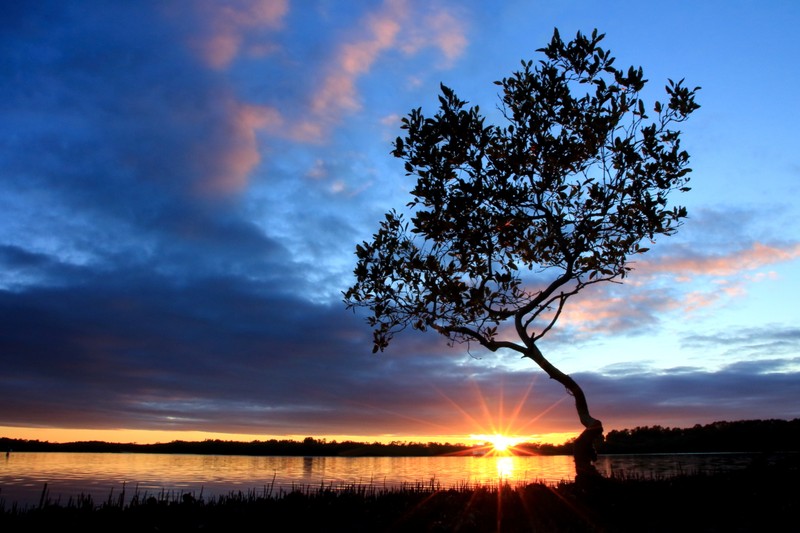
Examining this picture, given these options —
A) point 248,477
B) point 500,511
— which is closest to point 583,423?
point 500,511

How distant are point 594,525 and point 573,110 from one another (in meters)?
13.4

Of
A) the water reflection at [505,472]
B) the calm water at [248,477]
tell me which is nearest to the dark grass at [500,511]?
the calm water at [248,477]

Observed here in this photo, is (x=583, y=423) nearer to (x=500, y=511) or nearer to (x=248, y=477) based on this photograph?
(x=500, y=511)

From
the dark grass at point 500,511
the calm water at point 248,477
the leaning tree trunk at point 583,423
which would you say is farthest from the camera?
the calm water at point 248,477

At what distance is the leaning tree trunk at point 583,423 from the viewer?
2080cm

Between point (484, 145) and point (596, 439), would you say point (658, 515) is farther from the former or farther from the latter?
point (484, 145)

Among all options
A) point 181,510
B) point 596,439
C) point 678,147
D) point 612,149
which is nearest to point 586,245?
point 612,149

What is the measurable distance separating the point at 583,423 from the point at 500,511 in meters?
6.08

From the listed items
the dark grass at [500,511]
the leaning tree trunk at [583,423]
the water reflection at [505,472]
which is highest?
the leaning tree trunk at [583,423]

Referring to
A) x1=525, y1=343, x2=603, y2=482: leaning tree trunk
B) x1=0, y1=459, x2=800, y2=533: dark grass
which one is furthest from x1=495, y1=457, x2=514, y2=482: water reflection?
x1=0, y1=459, x2=800, y2=533: dark grass

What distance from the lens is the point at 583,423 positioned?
21.3m

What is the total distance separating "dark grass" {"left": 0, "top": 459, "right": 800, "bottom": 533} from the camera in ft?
50.2

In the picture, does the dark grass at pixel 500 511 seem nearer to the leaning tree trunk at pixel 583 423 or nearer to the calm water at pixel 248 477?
the leaning tree trunk at pixel 583 423

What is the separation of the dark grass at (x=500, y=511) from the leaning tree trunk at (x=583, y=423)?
3.18ft
